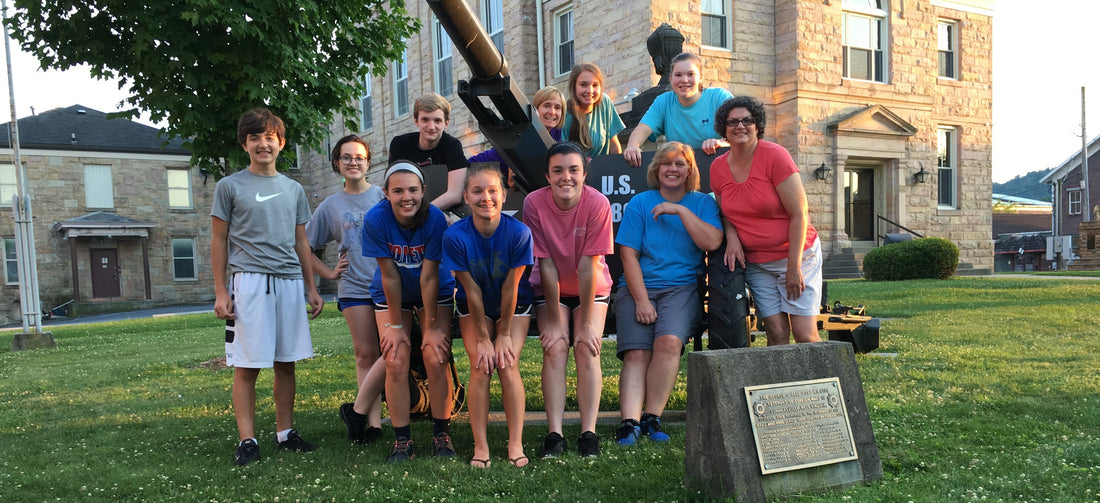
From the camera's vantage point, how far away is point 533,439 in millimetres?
4211

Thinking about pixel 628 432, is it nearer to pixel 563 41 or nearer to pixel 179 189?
pixel 563 41

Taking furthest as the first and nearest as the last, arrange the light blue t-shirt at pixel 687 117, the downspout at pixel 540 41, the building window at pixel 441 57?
1. the building window at pixel 441 57
2. the downspout at pixel 540 41
3. the light blue t-shirt at pixel 687 117

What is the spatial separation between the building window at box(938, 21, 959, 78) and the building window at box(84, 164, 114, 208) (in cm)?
2920

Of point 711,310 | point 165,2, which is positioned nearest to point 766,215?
point 711,310

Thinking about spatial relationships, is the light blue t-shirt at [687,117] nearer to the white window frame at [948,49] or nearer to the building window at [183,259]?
the white window frame at [948,49]

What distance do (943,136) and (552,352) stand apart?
1935 centimetres

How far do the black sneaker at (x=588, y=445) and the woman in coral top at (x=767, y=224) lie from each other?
1173 millimetres

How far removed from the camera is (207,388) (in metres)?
6.64

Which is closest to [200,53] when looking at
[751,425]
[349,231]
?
[349,231]

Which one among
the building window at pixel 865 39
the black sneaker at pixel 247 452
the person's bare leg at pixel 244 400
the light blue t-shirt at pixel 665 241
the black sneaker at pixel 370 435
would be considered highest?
the building window at pixel 865 39

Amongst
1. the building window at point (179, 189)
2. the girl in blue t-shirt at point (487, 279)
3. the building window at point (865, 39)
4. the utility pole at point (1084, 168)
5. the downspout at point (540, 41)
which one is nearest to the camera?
the girl in blue t-shirt at point (487, 279)

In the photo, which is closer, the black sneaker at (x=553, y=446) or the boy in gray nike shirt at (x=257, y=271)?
the black sneaker at (x=553, y=446)

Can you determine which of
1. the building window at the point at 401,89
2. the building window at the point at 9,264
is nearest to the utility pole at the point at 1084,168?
the building window at the point at 401,89

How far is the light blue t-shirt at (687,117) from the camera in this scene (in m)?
4.75
